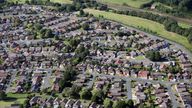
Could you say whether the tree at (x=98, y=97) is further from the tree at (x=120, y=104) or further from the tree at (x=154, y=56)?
the tree at (x=154, y=56)

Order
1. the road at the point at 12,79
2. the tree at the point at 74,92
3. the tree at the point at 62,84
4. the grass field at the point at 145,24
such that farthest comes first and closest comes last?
the grass field at the point at 145,24 < the road at the point at 12,79 < the tree at the point at 62,84 < the tree at the point at 74,92

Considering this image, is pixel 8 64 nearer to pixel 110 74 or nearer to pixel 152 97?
pixel 110 74

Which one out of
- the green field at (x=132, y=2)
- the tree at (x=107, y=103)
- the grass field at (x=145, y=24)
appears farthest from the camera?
the green field at (x=132, y=2)

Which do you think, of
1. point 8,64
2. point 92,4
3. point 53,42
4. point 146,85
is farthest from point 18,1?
point 146,85

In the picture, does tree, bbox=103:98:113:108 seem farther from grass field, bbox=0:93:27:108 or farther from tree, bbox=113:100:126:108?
grass field, bbox=0:93:27:108

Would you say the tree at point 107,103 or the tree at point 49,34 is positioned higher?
the tree at point 49,34

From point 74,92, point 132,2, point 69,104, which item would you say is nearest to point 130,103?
point 69,104

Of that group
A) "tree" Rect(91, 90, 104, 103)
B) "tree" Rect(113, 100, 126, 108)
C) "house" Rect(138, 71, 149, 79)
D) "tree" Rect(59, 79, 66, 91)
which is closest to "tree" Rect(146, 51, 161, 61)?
"house" Rect(138, 71, 149, 79)

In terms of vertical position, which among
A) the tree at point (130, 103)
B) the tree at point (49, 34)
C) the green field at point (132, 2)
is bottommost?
Result: the tree at point (130, 103)

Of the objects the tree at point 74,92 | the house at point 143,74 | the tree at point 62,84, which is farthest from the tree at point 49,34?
the tree at point 74,92
